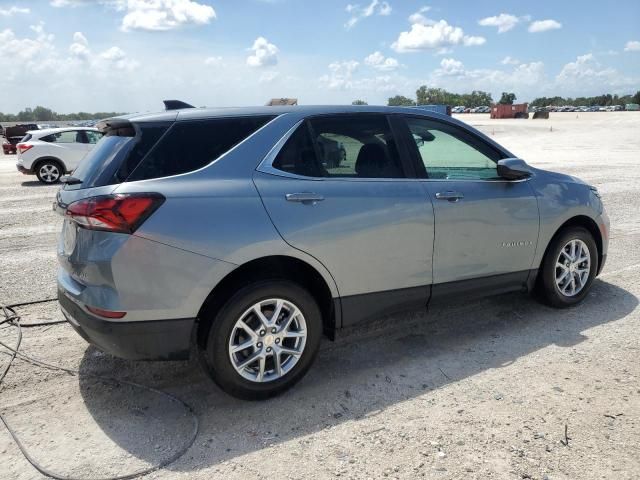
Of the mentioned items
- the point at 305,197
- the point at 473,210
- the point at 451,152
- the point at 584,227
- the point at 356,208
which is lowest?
the point at 584,227

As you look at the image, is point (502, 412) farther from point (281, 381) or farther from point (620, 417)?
point (281, 381)

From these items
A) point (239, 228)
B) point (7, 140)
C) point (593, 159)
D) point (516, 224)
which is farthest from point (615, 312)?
point (7, 140)

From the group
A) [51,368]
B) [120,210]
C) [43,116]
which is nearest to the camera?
[120,210]

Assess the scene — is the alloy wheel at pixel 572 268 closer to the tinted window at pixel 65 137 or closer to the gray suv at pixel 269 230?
the gray suv at pixel 269 230

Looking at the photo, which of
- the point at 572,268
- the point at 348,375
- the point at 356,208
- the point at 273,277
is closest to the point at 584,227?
the point at 572,268

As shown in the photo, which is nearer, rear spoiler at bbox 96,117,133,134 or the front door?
rear spoiler at bbox 96,117,133,134

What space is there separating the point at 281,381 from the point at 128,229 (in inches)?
52.8

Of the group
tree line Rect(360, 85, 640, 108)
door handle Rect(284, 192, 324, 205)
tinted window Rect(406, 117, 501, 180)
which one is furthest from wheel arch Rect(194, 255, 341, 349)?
tree line Rect(360, 85, 640, 108)

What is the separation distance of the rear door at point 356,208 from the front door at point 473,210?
171mm

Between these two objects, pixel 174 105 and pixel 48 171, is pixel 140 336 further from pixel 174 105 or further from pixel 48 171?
pixel 48 171

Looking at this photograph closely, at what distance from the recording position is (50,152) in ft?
50.3

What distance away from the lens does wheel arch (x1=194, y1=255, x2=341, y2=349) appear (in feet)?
10.3

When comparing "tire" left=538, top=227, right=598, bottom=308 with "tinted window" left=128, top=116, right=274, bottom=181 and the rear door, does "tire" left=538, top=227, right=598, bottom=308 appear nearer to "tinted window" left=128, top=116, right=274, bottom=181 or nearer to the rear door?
the rear door

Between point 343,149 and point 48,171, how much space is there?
14230mm
